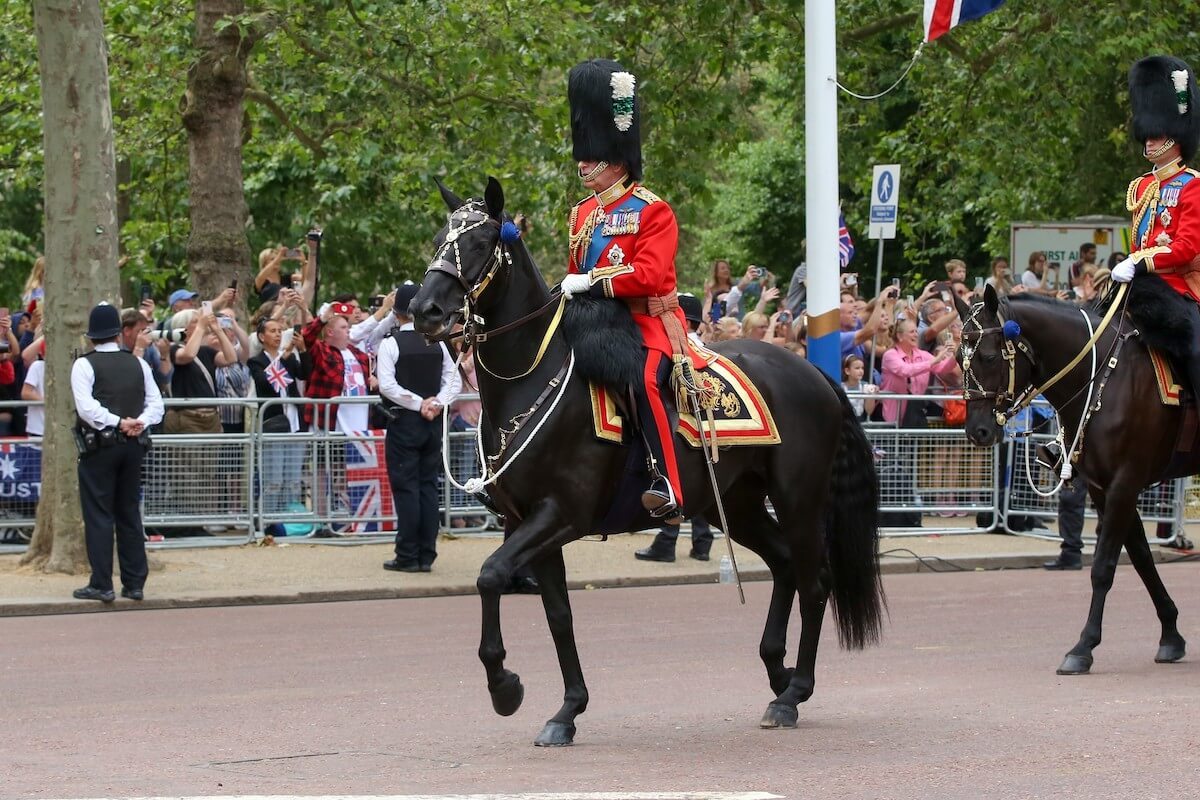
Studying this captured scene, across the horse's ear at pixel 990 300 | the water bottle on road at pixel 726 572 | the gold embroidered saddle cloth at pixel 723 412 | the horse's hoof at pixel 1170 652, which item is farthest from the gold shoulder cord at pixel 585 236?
the water bottle on road at pixel 726 572

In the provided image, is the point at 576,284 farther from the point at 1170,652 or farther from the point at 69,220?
the point at 69,220

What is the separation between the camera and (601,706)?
984 cm

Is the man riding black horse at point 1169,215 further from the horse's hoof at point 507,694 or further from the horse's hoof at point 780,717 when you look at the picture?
the horse's hoof at point 507,694

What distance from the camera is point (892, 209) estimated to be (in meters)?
20.7

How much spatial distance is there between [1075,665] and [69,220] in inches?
344

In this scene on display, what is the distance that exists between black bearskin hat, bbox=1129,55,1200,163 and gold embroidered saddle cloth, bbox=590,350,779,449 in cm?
384

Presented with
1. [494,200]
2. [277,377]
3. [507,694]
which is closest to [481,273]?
[494,200]

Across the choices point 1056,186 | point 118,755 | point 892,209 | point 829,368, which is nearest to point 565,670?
point 118,755

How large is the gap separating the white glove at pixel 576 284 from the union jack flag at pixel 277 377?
946cm

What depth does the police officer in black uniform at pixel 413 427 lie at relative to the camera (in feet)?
51.6

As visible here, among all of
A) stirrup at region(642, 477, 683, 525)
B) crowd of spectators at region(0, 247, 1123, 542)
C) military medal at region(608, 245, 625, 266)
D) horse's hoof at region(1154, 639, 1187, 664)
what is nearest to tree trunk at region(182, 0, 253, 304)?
crowd of spectators at region(0, 247, 1123, 542)

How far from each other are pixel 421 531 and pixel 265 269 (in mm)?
5953

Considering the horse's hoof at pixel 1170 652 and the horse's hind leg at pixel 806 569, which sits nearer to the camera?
the horse's hind leg at pixel 806 569

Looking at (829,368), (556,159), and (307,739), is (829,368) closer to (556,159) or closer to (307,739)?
(307,739)
